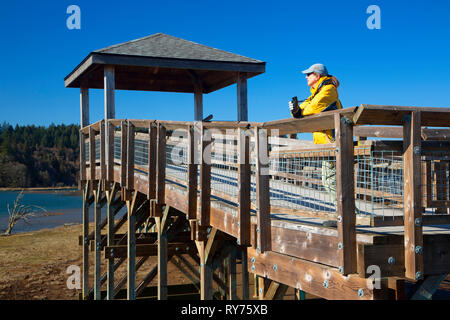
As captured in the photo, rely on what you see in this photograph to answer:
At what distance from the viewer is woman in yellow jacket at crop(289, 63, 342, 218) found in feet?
15.5

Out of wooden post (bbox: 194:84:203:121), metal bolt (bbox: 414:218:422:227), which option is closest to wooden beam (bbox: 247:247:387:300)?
metal bolt (bbox: 414:218:422:227)

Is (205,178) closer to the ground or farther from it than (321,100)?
closer to the ground

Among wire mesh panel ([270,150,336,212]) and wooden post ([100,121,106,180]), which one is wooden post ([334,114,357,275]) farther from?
wooden post ([100,121,106,180])

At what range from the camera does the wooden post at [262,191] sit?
468 centimetres

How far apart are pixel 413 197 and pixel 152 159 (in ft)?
16.4

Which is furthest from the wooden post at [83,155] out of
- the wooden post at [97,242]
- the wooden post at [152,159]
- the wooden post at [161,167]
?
the wooden post at [161,167]

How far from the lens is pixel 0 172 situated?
95.1m

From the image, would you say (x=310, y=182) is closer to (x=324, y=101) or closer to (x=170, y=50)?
(x=324, y=101)

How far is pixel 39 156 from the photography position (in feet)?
359

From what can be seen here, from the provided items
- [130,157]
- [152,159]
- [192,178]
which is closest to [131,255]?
[130,157]

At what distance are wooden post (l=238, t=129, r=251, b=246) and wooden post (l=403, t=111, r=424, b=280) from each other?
1.81 metres

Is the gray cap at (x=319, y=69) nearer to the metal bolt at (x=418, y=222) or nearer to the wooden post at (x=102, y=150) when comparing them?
the metal bolt at (x=418, y=222)
